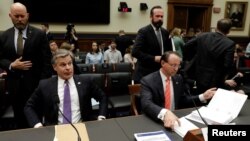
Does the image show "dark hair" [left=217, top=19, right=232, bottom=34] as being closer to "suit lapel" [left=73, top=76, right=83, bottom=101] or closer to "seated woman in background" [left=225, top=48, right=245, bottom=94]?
"seated woman in background" [left=225, top=48, right=245, bottom=94]

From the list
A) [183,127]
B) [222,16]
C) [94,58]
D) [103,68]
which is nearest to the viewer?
[183,127]

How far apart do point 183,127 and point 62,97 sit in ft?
3.30

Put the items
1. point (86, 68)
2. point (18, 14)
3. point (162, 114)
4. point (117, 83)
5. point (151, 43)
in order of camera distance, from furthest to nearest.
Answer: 1. point (86, 68)
2. point (117, 83)
3. point (151, 43)
4. point (18, 14)
5. point (162, 114)

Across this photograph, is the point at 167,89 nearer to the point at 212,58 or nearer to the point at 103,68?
the point at 212,58

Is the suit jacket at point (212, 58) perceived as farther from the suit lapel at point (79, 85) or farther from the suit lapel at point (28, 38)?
the suit lapel at point (28, 38)

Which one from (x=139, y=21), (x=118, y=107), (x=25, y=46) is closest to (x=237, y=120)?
(x=118, y=107)

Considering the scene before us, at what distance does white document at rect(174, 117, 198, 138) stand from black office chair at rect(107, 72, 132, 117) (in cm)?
172

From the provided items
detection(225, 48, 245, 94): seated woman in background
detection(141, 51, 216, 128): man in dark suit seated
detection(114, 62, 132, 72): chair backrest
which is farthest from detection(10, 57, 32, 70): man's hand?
detection(114, 62, 132, 72): chair backrest

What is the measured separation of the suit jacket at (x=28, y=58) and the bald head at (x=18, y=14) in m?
0.11

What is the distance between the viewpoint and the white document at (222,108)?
81.4 inches

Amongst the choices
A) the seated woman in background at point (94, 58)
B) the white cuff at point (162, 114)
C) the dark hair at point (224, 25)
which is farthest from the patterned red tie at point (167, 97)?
the seated woman in background at point (94, 58)

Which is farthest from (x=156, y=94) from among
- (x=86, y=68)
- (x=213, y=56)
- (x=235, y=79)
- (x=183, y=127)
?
(x=235, y=79)

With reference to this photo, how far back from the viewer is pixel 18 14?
8.40ft

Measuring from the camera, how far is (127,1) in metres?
9.15
